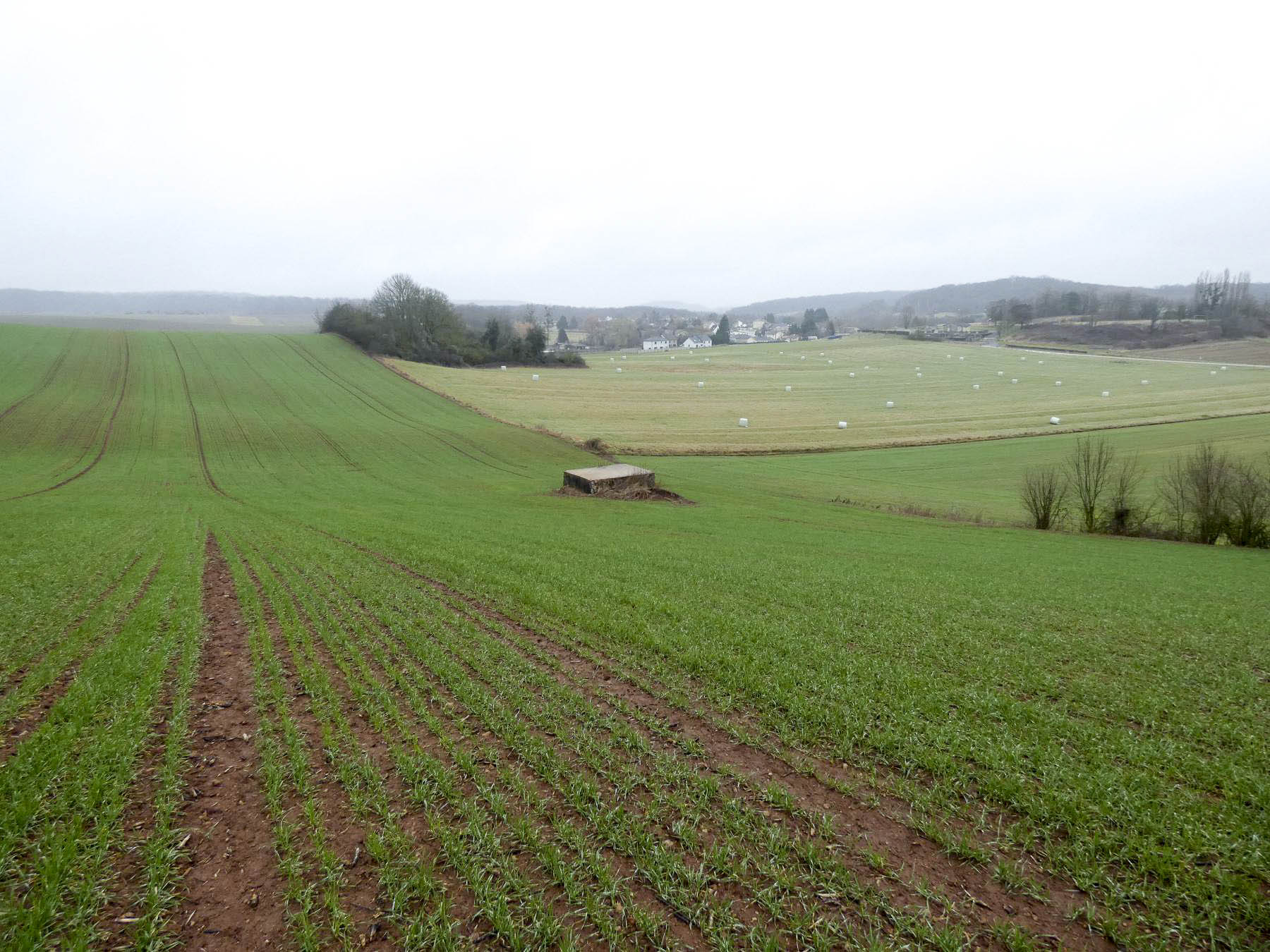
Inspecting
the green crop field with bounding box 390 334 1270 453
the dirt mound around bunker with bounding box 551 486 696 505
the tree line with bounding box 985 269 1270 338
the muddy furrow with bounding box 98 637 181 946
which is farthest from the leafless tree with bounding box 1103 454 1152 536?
the tree line with bounding box 985 269 1270 338

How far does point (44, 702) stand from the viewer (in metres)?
7.86

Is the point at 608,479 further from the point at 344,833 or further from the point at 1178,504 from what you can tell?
the point at 1178,504

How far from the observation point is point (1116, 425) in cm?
5475

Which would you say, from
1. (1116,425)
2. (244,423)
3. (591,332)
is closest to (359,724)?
(244,423)

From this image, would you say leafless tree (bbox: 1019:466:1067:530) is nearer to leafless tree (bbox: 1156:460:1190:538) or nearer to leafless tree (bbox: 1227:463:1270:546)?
leafless tree (bbox: 1156:460:1190:538)

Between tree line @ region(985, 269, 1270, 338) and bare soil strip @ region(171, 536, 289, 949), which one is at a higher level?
tree line @ region(985, 269, 1270, 338)

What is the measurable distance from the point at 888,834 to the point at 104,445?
52.9 metres

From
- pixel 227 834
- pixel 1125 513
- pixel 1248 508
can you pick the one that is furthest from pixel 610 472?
pixel 1248 508

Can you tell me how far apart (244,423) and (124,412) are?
31.4 ft

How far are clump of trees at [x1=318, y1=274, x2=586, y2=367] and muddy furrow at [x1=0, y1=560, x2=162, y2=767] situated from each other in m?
81.2

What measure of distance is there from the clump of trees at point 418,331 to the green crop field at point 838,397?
523 cm

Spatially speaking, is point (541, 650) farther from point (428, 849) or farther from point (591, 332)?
point (591, 332)

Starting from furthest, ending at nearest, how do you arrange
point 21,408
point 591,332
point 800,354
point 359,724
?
point 591,332 → point 800,354 → point 21,408 → point 359,724

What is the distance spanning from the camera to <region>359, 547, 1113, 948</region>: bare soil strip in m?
4.81
